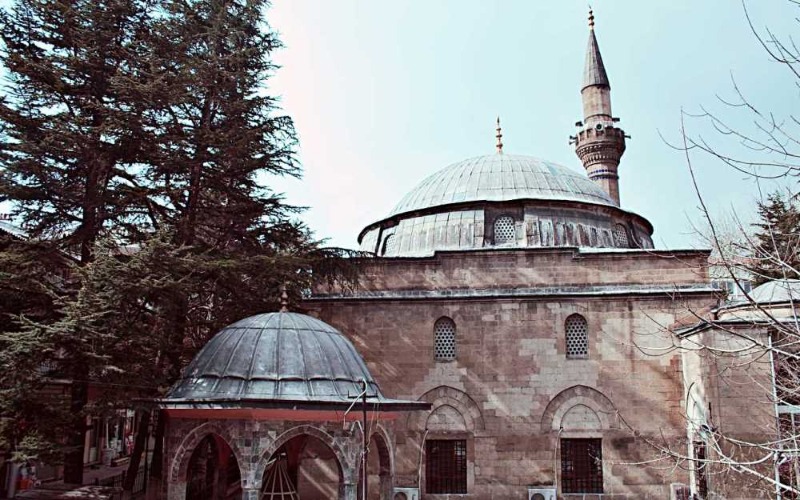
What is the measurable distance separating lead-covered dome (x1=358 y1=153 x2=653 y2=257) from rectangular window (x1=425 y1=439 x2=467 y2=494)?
4417 millimetres

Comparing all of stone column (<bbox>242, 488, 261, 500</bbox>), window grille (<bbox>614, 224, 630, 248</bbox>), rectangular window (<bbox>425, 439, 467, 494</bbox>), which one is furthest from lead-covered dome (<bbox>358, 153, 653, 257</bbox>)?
stone column (<bbox>242, 488, 261, 500</bbox>)

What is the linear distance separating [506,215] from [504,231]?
42cm

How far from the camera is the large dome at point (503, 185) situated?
16.8m

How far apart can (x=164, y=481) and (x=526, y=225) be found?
10354 millimetres

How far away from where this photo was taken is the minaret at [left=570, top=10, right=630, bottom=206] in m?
23.9

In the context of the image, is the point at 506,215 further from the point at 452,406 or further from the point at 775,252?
the point at 775,252

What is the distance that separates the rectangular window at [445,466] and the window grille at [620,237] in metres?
6.50

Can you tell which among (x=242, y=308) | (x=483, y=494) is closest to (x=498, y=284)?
(x=483, y=494)

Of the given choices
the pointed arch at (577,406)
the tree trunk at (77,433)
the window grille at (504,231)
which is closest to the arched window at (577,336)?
the pointed arch at (577,406)

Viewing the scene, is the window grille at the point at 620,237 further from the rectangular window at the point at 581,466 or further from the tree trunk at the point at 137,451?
the tree trunk at the point at 137,451

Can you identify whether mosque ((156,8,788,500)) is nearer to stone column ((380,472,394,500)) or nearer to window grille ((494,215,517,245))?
window grille ((494,215,517,245))

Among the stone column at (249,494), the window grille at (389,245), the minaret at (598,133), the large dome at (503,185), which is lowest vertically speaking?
the stone column at (249,494)

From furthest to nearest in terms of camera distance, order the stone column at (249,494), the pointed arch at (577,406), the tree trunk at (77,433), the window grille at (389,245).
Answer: the window grille at (389,245) → the pointed arch at (577,406) → the tree trunk at (77,433) → the stone column at (249,494)

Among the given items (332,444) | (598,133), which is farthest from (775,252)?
(598,133)
